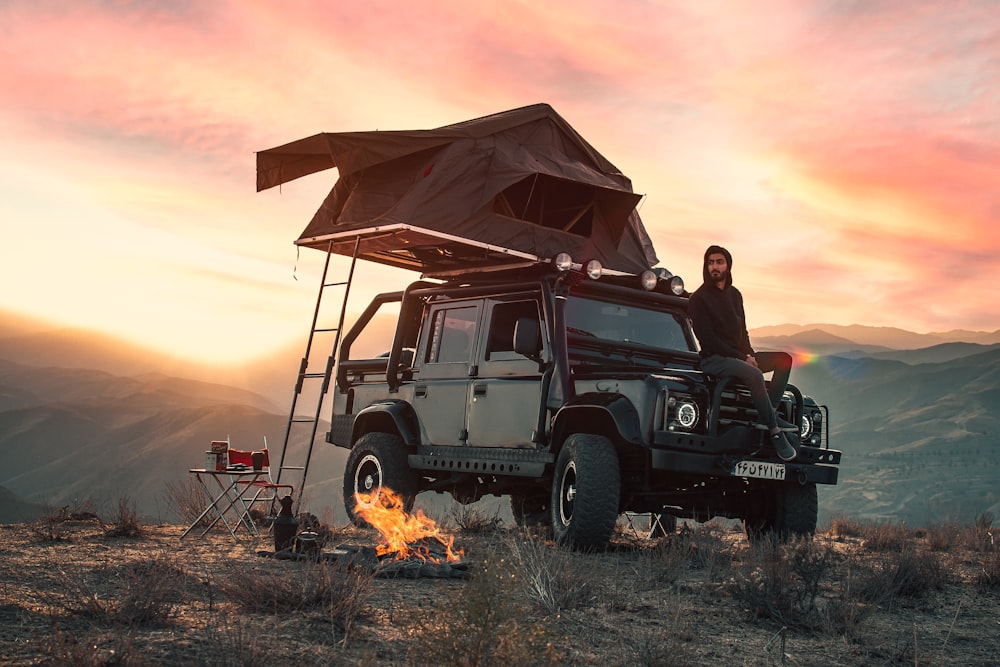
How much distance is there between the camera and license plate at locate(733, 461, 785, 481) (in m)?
7.86

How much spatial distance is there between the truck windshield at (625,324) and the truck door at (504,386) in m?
0.36

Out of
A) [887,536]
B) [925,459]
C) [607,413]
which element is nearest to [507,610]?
[607,413]

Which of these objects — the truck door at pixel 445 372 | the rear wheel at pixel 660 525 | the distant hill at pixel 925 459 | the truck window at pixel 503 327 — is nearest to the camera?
the truck window at pixel 503 327

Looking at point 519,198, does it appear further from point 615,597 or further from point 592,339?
point 615,597

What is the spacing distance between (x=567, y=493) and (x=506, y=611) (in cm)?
430

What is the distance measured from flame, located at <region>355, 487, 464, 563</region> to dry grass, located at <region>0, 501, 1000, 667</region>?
1.15 ft

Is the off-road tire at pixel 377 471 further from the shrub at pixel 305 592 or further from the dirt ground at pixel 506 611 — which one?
the shrub at pixel 305 592

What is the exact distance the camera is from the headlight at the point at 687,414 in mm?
7836

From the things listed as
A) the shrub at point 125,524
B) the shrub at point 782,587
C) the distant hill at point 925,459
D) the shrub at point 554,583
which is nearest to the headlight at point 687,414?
the shrub at point 782,587

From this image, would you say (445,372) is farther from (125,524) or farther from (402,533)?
(125,524)

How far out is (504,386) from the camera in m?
9.12

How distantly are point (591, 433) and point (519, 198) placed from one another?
2962 millimetres

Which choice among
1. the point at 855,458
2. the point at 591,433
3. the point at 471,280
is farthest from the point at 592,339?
the point at 855,458

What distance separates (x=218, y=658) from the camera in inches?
160
